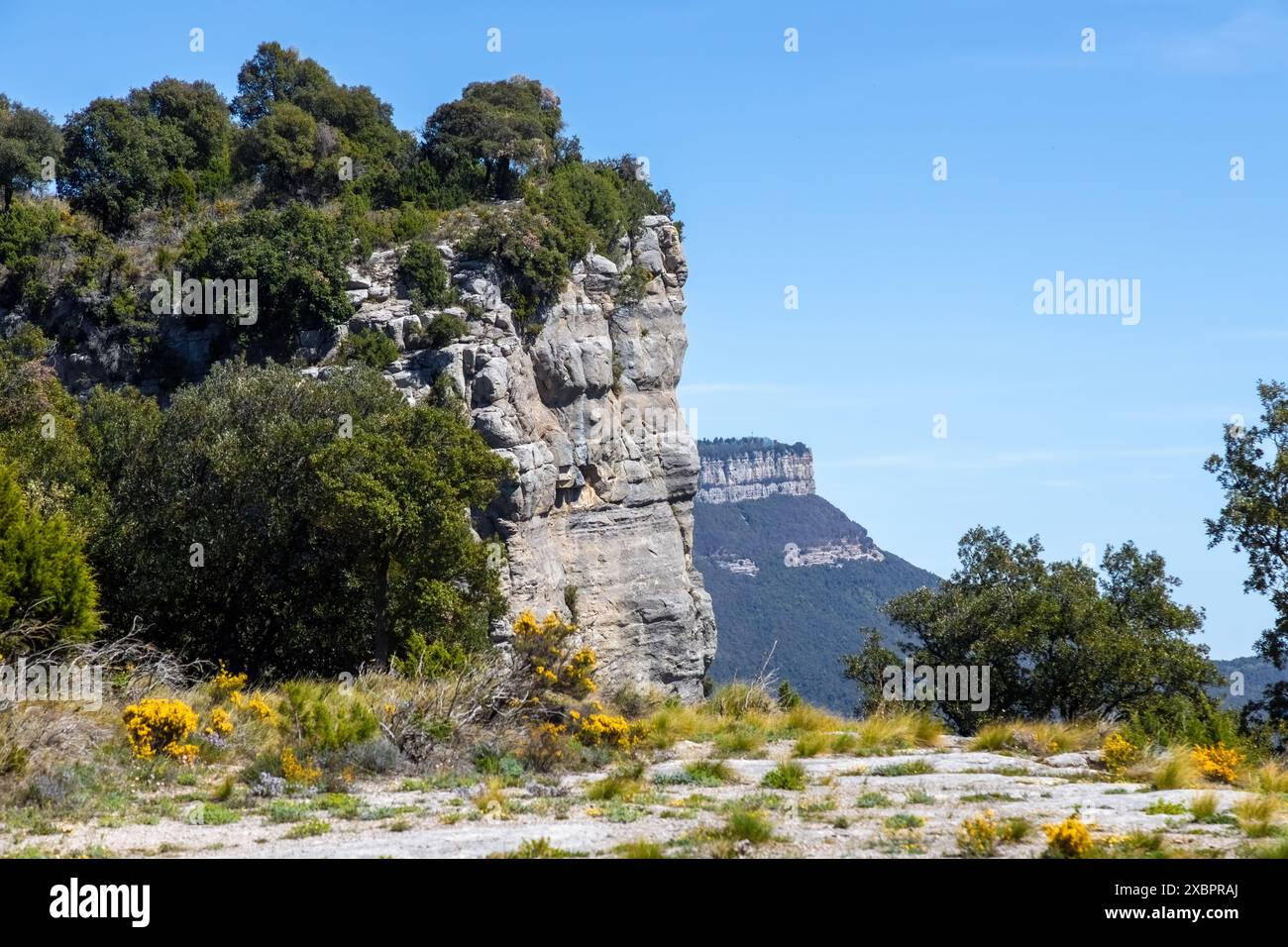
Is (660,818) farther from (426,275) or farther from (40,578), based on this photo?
(426,275)

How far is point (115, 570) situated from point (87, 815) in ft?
59.9

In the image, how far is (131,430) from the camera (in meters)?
30.0

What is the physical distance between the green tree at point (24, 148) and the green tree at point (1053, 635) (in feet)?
139

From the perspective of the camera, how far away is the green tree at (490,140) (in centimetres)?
5512

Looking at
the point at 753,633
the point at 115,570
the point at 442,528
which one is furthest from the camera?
the point at 753,633

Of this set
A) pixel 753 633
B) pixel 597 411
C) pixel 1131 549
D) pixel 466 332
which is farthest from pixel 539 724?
pixel 753 633

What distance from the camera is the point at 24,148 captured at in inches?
2089

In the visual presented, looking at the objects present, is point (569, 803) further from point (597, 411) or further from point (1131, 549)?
point (597, 411)

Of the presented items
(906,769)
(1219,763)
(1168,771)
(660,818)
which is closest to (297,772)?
(660,818)

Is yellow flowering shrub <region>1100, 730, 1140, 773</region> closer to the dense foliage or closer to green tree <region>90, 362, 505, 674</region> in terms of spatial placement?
the dense foliage

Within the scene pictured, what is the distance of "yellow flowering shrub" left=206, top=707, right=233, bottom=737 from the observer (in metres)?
13.4

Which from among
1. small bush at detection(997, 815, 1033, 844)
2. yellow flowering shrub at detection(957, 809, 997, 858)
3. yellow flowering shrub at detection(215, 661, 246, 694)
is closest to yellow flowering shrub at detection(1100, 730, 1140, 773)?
small bush at detection(997, 815, 1033, 844)

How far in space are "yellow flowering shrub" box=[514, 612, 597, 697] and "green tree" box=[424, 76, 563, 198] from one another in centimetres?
4204

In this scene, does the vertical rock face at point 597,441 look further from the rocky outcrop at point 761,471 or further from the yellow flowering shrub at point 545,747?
the rocky outcrop at point 761,471
